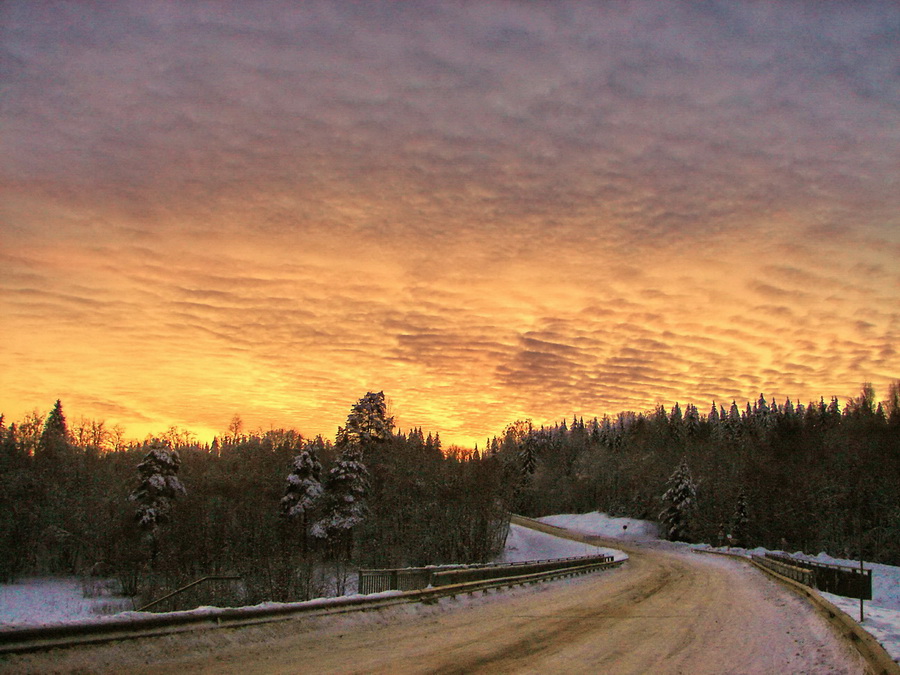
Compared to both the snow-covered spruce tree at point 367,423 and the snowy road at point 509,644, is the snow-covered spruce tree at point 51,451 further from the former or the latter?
the snowy road at point 509,644

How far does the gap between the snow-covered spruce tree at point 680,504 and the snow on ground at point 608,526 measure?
6.71 metres

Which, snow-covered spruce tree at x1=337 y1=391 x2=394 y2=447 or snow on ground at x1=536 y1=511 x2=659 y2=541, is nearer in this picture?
snow-covered spruce tree at x1=337 y1=391 x2=394 y2=447

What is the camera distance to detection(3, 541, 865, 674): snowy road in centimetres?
959

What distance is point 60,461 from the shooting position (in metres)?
72.9

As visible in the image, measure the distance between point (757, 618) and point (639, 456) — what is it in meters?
136

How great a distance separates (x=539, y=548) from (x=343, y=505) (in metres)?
32.7

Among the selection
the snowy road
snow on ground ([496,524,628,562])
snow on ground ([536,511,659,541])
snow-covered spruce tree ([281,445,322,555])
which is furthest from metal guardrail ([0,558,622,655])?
snow on ground ([536,511,659,541])

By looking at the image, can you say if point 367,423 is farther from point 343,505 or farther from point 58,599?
point 58,599

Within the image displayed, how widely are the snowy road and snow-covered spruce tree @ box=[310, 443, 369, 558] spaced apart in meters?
45.9

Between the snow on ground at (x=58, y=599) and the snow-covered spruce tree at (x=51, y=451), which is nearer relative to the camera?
the snow on ground at (x=58, y=599)

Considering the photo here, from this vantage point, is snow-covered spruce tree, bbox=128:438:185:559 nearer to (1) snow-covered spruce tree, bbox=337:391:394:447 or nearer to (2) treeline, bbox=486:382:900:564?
(1) snow-covered spruce tree, bbox=337:391:394:447

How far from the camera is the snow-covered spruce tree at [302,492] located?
2537 inches

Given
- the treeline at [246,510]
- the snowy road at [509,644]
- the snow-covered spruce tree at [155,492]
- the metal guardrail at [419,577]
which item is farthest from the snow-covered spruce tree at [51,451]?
the snowy road at [509,644]

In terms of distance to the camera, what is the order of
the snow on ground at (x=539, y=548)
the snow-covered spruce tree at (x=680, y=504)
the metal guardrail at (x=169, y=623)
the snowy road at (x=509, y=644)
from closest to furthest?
1. the metal guardrail at (x=169, y=623)
2. the snowy road at (x=509, y=644)
3. the snow on ground at (x=539, y=548)
4. the snow-covered spruce tree at (x=680, y=504)
